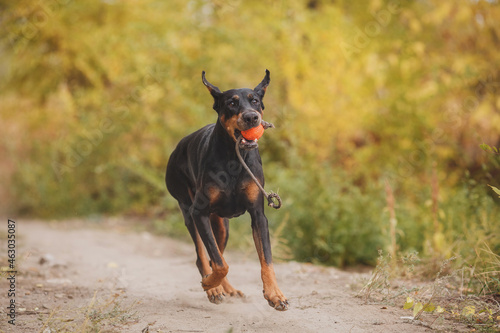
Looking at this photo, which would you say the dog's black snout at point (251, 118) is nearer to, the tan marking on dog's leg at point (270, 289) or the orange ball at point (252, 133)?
the orange ball at point (252, 133)

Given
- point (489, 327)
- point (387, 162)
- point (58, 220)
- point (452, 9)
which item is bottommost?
point (489, 327)

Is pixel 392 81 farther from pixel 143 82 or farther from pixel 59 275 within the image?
pixel 59 275

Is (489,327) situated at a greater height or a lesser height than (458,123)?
lesser

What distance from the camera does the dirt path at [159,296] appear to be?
131 inches

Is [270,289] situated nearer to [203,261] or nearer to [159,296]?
[203,261]

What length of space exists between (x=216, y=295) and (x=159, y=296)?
0.55 meters

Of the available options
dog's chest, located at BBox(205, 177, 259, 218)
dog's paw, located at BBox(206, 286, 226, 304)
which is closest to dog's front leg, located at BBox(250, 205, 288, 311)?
dog's chest, located at BBox(205, 177, 259, 218)

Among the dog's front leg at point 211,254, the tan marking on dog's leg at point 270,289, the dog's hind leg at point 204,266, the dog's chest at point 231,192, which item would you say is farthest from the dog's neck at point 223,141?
the dog's hind leg at point 204,266

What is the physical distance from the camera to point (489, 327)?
320 centimetres

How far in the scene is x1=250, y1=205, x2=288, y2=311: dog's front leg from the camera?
3.39 meters

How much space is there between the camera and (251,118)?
3461 mm

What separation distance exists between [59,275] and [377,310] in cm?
318

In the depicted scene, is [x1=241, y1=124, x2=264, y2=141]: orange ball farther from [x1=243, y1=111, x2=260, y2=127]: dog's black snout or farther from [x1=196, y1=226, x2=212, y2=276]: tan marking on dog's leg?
[x1=196, y1=226, x2=212, y2=276]: tan marking on dog's leg

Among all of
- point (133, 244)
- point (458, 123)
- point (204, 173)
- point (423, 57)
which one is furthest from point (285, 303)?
point (423, 57)
